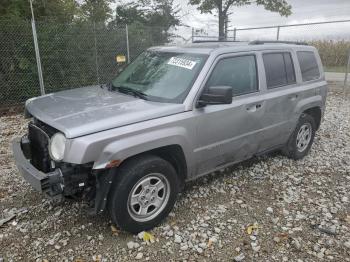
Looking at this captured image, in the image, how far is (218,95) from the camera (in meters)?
3.42

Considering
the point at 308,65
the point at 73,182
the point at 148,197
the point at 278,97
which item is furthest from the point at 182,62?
the point at 308,65

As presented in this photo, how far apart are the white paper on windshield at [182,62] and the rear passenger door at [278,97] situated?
1161 millimetres

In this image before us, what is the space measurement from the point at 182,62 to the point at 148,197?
1.62 metres

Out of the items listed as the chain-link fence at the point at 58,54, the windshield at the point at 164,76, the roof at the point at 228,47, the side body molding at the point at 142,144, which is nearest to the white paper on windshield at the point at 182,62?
the windshield at the point at 164,76

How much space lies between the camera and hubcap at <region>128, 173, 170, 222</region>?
3.33 metres

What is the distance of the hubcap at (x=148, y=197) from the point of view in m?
3.33

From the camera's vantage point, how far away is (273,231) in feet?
11.7

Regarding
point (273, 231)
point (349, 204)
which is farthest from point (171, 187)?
point (349, 204)

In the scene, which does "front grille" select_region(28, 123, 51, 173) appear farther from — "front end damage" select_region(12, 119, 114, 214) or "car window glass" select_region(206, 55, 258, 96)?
"car window glass" select_region(206, 55, 258, 96)

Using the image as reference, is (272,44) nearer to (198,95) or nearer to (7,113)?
(198,95)

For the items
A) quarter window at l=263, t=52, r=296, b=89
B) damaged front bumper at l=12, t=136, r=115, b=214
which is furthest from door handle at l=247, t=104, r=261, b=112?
damaged front bumper at l=12, t=136, r=115, b=214

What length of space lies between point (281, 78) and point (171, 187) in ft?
7.73

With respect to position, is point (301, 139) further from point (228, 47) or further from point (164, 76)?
point (164, 76)

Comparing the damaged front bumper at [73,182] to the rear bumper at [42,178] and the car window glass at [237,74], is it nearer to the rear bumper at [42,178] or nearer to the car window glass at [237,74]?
the rear bumper at [42,178]
